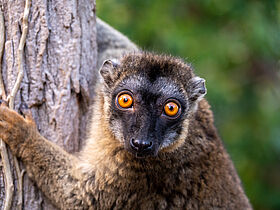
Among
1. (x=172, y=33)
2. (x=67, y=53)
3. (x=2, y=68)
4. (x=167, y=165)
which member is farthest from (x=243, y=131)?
(x=2, y=68)

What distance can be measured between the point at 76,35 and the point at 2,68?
3.29 feet

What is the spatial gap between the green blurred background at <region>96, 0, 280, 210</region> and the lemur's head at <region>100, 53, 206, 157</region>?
3.37 m

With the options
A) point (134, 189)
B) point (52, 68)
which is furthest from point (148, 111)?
point (52, 68)

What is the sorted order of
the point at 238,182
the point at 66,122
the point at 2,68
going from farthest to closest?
the point at 238,182
the point at 66,122
the point at 2,68

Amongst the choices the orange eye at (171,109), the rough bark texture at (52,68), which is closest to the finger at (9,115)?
the rough bark texture at (52,68)

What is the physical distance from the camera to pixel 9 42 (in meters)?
4.86

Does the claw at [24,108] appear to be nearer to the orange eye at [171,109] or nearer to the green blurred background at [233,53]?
the orange eye at [171,109]

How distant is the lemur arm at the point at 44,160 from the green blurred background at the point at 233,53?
418cm

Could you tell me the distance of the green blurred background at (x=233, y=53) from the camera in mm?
9414

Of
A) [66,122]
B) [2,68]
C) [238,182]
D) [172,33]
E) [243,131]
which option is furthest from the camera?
[243,131]

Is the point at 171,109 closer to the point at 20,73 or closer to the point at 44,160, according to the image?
the point at 44,160

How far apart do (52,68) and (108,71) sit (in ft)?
2.44

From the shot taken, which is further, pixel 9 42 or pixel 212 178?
pixel 212 178

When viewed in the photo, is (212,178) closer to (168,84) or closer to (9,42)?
(168,84)
